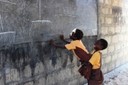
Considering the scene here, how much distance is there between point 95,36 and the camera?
5375 millimetres

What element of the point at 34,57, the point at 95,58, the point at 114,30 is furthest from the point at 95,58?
the point at 114,30

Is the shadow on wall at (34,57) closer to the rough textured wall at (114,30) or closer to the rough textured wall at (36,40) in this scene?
the rough textured wall at (36,40)

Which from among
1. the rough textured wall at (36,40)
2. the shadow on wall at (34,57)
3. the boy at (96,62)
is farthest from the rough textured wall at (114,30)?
the boy at (96,62)

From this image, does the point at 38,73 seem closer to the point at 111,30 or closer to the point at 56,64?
the point at 56,64

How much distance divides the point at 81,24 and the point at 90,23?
427 mm

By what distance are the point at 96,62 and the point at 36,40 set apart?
0.86 metres

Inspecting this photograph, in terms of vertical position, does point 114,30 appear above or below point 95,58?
above

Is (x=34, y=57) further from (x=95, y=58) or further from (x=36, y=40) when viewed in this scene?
(x=95, y=58)

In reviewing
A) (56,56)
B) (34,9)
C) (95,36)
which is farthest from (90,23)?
(34,9)

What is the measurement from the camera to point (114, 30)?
6.52 meters

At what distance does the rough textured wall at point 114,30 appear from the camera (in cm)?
580

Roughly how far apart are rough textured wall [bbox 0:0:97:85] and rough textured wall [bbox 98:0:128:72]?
1088mm

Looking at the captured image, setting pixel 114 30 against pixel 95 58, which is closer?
pixel 95 58

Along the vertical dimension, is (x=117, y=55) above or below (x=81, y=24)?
below
